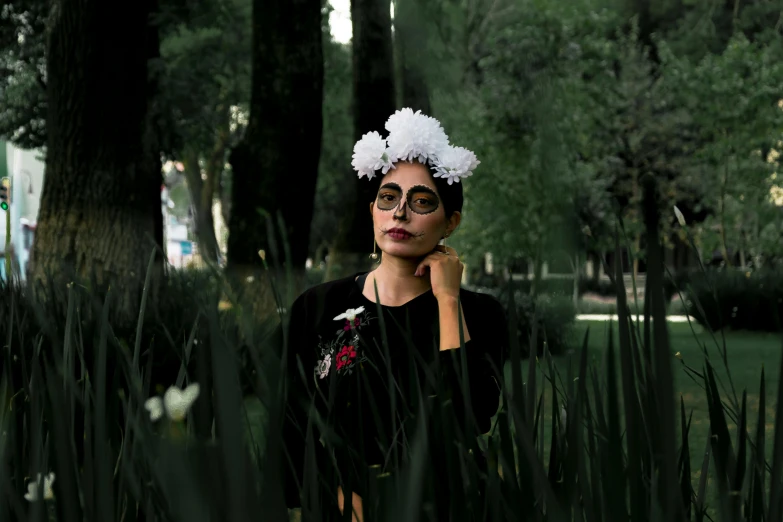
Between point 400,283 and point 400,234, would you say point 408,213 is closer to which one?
point 400,234

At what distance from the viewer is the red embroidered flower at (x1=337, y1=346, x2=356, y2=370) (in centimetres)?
231

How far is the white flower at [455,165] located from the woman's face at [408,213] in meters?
0.04

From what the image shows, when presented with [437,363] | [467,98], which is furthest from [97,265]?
[467,98]

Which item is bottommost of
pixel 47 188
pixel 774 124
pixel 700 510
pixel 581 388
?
pixel 700 510

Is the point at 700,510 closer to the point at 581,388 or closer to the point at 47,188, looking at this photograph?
the point at 581,388

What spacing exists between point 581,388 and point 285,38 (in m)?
9.31

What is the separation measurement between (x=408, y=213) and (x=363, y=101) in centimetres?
Answer: 1173

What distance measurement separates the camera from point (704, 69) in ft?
82.1

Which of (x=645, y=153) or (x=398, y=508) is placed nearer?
(x=398, y=508)

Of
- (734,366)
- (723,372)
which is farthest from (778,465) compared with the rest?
(734,366)

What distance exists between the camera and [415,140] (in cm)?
252

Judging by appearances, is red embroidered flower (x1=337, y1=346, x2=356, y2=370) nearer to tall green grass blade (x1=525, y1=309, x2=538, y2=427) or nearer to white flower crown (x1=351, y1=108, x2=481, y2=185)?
white flower crown (x1=351, y1=108, x2=481, y2=185)

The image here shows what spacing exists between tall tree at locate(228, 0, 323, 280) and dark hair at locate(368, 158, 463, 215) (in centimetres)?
690

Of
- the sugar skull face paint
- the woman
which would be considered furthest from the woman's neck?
the sugar skull face paint
